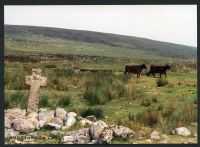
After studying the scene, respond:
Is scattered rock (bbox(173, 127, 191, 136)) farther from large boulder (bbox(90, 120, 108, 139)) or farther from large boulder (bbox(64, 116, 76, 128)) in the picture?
large boulder (bbox(64, 116, 76, 128))

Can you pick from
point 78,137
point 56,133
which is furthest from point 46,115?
point 78,137

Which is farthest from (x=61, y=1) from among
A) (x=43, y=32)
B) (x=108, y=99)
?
(x=108, y=99)

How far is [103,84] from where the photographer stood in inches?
452

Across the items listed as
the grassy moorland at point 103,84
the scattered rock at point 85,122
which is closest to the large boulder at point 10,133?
the grassy moorland at point 103,84

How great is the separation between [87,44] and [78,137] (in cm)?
210

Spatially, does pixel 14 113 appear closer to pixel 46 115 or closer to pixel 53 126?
pixel 46 115

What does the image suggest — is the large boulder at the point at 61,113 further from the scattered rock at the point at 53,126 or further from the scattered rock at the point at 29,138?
the scattered rock at the point at 29,138

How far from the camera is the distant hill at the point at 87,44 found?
11.6m

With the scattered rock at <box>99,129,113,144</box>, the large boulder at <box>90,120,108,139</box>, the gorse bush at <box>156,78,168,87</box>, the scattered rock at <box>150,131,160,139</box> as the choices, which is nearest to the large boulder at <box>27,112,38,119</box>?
the large boulder at <box>90,120,108,139</box>

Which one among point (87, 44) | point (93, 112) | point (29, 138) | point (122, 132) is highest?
point (87, 44)

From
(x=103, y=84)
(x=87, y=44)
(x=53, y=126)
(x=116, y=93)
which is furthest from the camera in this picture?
(x=87, y=44)

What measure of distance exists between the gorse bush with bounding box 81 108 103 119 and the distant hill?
48.5 inches

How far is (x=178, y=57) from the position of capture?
11.7 metres

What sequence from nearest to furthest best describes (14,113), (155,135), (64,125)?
(155,135) → (64,125) → (14,113)
